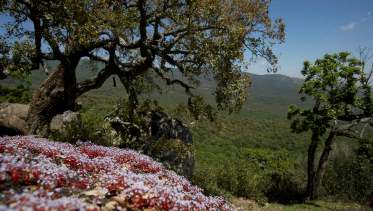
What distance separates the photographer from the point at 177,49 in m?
23.9

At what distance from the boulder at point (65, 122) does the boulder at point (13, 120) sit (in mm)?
2285

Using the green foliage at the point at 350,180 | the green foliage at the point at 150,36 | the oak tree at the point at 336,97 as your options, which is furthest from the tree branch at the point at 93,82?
the green foliage at the point at 350,180

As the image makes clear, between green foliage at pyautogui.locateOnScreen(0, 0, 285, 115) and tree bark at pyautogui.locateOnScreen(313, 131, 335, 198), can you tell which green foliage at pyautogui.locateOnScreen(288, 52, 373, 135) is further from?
green foliage at pyautogui.locateOnScreen(0, 0, 285, 115)

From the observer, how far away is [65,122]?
20578mm

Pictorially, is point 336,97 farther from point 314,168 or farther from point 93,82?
point 93,82

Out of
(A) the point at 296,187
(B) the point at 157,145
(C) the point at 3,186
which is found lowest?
(A) the point at 296,187

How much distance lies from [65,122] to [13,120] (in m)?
6.15

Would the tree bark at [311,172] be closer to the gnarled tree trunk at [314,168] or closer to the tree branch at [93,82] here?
the gnarled tree trunk at [314,168]

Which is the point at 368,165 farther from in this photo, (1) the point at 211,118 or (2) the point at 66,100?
(2) the point at 66,100

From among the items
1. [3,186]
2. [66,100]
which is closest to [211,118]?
[66,100]

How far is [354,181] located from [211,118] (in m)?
26.1

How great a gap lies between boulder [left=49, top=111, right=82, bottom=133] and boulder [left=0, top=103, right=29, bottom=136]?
2.28 metres

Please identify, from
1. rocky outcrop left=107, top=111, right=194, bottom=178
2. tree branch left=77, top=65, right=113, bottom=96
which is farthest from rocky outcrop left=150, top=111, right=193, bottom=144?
tree branch left=77, top=65, right=113, bottom=96

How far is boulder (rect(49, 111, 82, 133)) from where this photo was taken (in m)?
20.3
